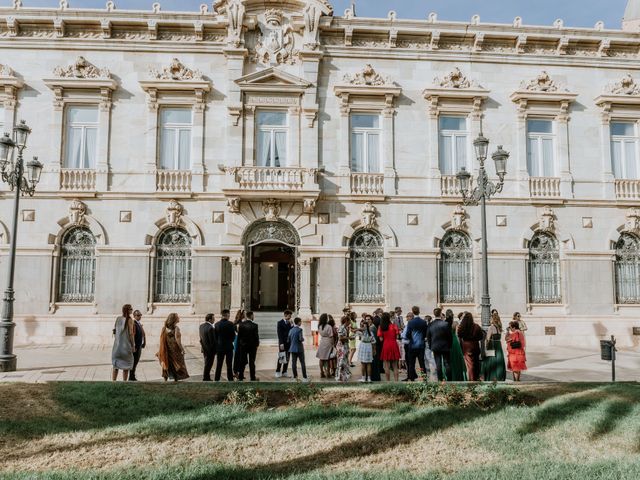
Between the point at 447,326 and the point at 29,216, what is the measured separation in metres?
16.3

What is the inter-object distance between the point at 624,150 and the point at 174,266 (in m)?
19.4

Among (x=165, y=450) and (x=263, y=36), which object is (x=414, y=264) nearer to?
(x=263, y=36)

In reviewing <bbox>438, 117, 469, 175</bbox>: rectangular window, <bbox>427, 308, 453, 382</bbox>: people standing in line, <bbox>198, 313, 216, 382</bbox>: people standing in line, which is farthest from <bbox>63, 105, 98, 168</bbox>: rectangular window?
<bbox>427, 308, 453, 382</bbox>: people standing in line

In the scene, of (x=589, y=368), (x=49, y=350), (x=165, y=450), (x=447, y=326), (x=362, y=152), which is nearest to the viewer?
(x=165, y=450)

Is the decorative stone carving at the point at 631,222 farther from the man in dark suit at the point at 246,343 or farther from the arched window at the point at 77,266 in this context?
the arched window at the point at 77,266

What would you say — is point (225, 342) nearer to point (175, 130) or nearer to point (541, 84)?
point (175, 130)

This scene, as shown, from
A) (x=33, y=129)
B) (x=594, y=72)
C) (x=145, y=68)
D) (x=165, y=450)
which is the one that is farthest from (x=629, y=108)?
(x=33, y=129)

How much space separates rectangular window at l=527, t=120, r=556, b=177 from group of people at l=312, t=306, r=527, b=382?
438 inches

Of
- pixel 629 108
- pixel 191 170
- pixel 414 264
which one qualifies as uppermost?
pixel 629 108

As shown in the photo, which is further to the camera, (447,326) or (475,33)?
(475,33)

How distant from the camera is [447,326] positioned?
12.5 meters

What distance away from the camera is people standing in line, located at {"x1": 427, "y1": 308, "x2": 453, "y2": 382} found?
490 inches

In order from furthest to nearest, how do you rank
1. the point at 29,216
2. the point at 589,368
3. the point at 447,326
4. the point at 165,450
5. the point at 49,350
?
the point at 29,216
the point at 49,350
the point at 589,368
the point at 447,326
the point at 165,450

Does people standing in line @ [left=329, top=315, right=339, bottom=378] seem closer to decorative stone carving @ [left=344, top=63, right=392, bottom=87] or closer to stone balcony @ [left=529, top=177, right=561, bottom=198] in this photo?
decorative stone carving @ [left=344, top=63, right=392, bottom=87]
